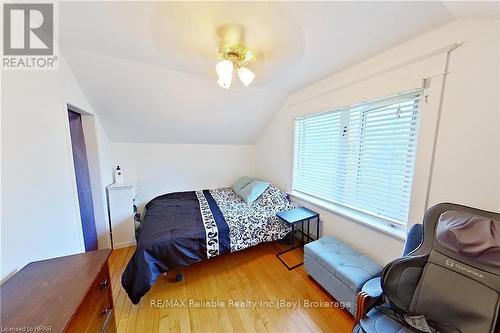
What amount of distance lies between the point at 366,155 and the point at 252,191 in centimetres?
162

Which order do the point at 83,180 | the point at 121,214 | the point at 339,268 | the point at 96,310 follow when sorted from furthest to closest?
1. the point at 121,214
2. the point at 83,180
3. the point at 339,268
4. the point at 96,310

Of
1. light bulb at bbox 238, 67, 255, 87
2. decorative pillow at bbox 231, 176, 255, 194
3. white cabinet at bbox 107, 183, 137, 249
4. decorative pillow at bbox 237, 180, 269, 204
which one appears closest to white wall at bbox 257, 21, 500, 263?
light bulb at bbox 238, 67, 255, 87

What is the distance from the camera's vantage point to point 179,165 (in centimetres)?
316

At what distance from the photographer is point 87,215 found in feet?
6.55

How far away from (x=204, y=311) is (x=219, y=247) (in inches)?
21.5

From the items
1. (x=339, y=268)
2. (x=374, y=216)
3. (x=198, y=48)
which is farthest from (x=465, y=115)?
(x=198, y=48)

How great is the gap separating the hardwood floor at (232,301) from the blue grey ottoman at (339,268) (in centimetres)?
17

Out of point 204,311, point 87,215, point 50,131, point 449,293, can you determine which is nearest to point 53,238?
point 50,131

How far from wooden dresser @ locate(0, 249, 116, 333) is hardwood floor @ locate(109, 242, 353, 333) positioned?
1.59 ft

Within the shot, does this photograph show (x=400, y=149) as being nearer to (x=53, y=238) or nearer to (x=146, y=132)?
(x=53, y=238)

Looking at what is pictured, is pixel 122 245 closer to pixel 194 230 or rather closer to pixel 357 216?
pixel 194 230

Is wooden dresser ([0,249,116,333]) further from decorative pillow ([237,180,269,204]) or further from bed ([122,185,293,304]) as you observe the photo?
decorative pillow ([237,180,269,204])

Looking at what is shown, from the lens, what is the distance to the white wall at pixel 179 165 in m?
2.82

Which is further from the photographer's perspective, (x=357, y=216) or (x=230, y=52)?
(x=357, y=216)
